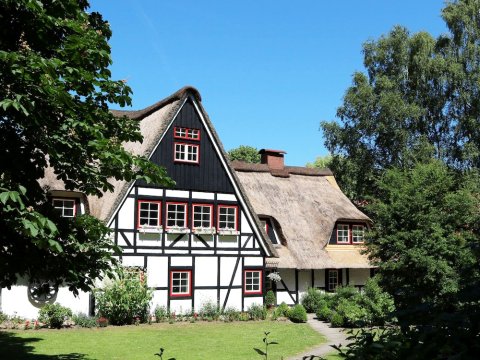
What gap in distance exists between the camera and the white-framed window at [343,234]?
30.2m

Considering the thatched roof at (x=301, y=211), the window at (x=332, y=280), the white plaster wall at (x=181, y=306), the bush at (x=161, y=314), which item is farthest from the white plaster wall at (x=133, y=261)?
the window at (x=332, y=280)

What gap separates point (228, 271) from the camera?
82.1ft

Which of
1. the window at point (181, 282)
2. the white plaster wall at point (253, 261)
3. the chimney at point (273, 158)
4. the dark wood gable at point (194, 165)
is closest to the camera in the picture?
the window at point (181, 282)

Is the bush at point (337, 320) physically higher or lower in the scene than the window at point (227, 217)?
lower

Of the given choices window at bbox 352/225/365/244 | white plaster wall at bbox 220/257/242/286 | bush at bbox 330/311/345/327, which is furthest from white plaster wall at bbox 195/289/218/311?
window at bbox 352/225/365/244

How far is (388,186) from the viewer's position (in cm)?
2230

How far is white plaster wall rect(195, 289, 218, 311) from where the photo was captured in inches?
944

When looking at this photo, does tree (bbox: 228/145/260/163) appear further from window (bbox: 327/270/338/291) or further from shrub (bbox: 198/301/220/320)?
shrub (bbox: 198/301/220/320)

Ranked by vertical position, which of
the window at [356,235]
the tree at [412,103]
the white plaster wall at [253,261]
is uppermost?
the tree at [412,103]

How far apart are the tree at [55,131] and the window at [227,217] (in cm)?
1481

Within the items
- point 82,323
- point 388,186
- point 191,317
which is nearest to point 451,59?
point 388,186

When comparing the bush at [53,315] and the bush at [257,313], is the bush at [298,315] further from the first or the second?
the bush at [53,315]

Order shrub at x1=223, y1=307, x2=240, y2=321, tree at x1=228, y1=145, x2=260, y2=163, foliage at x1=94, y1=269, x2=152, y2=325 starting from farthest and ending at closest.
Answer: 1. tree at x1=228, y1=145, x2=260, y2=163
2. shrub at x1=223, y1=307, x2=240, y2=321
3. foliage at x1=94, y1=269, x2=152, y2=325

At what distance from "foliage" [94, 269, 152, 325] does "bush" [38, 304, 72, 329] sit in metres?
1.48
